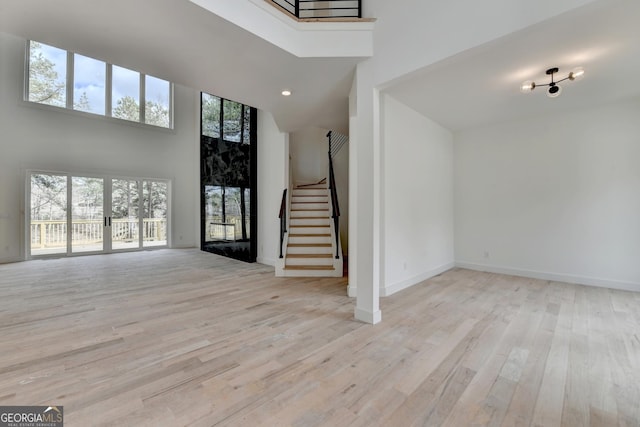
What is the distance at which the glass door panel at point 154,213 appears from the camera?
801 centimetres

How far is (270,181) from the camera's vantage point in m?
6.10

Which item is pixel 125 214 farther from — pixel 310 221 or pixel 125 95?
pixel 310 221

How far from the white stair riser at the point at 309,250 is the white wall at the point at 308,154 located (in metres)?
3.51

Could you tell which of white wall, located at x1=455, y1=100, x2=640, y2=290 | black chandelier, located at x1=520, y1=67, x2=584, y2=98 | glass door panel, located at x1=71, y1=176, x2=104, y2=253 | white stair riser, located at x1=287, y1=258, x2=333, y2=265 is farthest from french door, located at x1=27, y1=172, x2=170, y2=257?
black chandelier, located at x1=520, y1=67, x2=584, y2=98

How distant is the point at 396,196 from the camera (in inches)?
159

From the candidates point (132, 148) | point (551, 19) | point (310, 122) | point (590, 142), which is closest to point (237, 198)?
point (310, 122)

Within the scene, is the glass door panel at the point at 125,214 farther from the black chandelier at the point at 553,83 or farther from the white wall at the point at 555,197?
the black chandelier at the point at 553,83

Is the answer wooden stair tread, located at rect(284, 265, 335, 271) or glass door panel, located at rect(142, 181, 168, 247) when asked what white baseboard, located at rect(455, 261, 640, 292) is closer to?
wooden stair tread, located at rect(284, 265, 335, 271)

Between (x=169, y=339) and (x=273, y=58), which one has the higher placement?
(x=273, y=58)

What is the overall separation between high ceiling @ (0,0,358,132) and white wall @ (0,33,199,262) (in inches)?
221

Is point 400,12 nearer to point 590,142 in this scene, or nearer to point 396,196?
point 396,196

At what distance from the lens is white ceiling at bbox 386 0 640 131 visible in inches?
85.9

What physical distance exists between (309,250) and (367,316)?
8.77 ft

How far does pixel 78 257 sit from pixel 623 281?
1117cm
